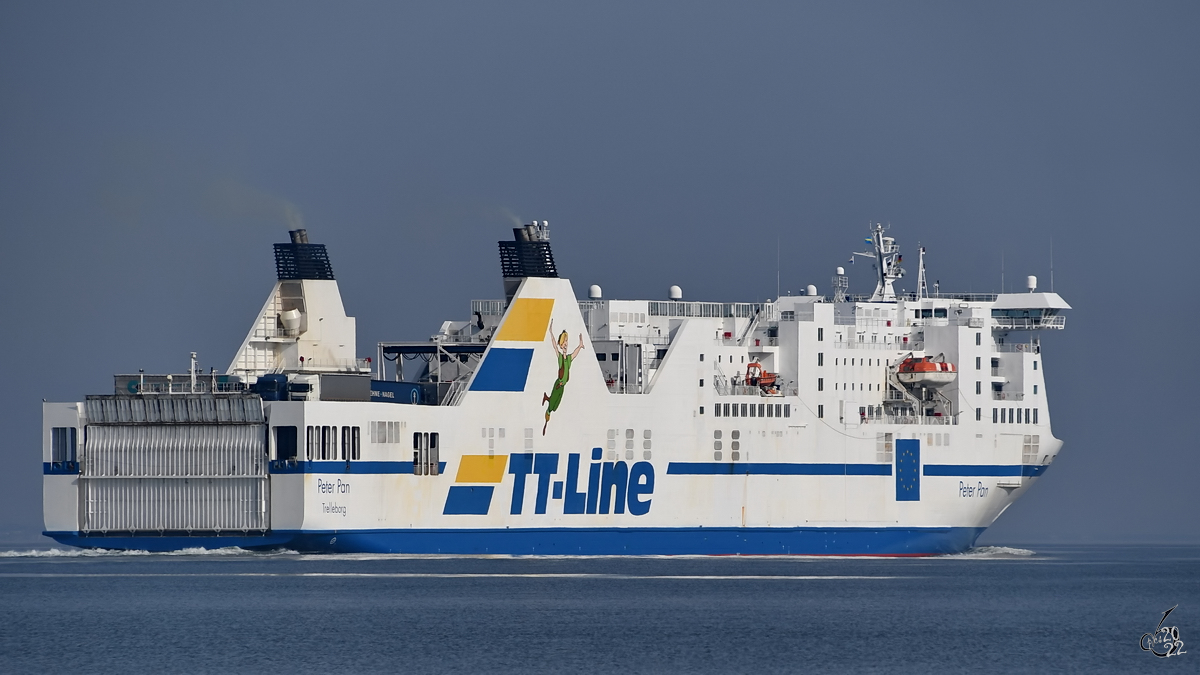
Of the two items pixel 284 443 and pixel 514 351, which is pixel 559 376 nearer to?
pixel 514 351

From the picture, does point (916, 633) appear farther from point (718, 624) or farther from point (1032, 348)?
point (1032, 348)

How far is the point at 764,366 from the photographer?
63500 mm

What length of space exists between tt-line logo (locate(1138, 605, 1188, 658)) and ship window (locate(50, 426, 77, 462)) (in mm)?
29059

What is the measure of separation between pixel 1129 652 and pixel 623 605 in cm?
1204

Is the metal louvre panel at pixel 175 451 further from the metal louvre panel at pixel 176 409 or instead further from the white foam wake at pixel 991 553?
the white foam wake at pixel 991 553

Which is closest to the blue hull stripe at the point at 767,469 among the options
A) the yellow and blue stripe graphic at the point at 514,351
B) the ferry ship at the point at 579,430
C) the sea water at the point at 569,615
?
the ferry ship at the point at 579,430

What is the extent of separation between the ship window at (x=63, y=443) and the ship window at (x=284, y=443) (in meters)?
5.94

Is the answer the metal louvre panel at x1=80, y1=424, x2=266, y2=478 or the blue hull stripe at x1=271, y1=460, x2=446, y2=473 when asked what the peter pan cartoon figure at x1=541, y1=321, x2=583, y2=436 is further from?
the metal louvre panel at x1=80, y1=424, x2=266, y2=478

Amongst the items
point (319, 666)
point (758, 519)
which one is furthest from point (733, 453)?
point (319, 666)

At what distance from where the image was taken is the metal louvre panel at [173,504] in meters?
55.5

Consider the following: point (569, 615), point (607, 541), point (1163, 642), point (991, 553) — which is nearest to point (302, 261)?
point (607, 541)

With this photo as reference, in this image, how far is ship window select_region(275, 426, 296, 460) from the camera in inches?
2179

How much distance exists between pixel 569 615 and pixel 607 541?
499 inches

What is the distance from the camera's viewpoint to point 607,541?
5972cm
